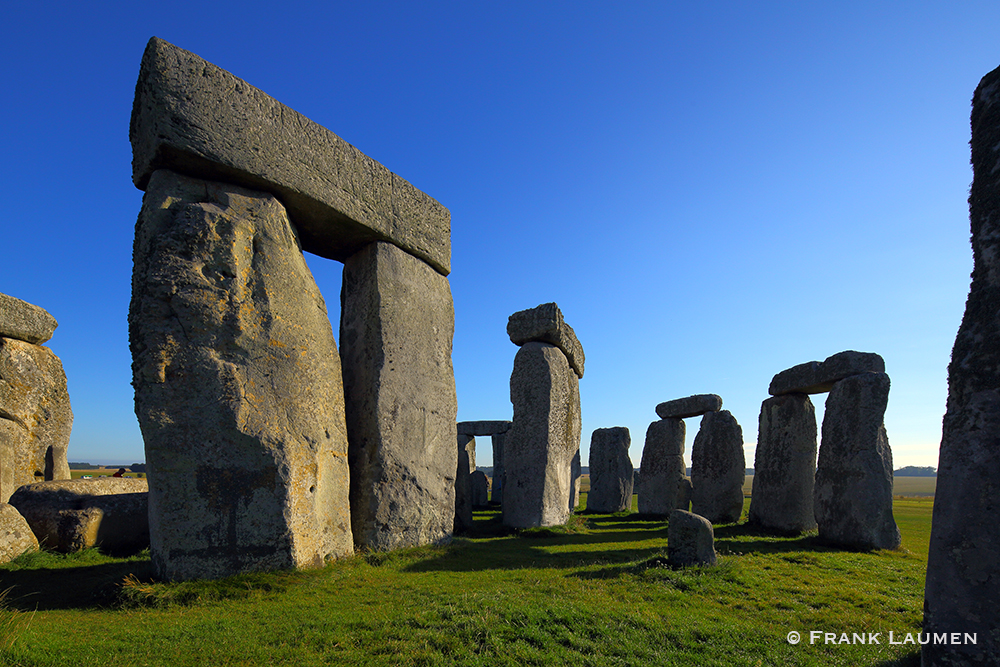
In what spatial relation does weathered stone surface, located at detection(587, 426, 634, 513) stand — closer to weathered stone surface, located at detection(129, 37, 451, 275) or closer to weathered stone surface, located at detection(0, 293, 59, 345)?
weathered stone surface, located at detection(129, 37, 451, 275)

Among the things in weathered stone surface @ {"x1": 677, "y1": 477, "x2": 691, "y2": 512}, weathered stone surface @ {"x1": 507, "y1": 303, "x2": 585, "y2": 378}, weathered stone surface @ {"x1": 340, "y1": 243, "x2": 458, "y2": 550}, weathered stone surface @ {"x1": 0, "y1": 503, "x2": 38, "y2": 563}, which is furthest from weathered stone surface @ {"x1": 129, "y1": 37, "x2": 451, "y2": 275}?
weathered stone surface @ {"x1": 677, "y1": 477, "x2": 691, "y2": 512}

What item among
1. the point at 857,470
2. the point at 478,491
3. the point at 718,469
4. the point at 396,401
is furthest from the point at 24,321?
the point at 857,470

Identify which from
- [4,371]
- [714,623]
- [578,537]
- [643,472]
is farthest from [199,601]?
[643,472]

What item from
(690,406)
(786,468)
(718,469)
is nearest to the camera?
(786,468)

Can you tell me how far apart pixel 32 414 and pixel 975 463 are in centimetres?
1295

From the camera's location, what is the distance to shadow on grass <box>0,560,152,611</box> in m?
4.35

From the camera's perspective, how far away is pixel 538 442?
9.63m

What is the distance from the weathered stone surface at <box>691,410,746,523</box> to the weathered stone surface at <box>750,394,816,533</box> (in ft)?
2.61

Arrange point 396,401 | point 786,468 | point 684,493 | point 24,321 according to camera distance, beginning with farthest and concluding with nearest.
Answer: point 684,493
point 24,321
point 786,468
point 396,401

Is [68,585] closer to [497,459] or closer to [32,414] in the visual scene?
[32,414]

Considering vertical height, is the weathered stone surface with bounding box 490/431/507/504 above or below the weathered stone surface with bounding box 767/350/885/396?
below

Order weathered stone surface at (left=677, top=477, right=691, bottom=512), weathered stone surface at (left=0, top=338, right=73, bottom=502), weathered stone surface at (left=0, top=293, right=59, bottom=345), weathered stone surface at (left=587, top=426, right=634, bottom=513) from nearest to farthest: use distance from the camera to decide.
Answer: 1. weathered stone surface at (left=0, top=338, right=73, bottom=502)
2. weathered stone surface at (left=0, top=293, right=59, bottom=345)
3. weathered stone surface at (left=677, top=477, right=691, bottom=512)
4. weathered stone surface at (left=587, top=426, right=634, bottom=513)

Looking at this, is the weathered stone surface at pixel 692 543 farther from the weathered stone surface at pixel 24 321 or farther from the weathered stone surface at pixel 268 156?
the weathered stone surface at pixel 24 321

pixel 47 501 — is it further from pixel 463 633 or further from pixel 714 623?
pixel 714 623
